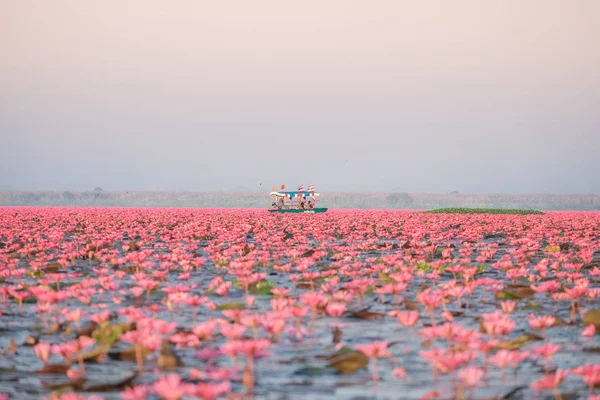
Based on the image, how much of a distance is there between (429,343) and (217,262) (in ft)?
21.6

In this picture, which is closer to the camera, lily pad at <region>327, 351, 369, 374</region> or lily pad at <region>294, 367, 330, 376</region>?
lily pad at <region>294, 367, 330, 376</region>

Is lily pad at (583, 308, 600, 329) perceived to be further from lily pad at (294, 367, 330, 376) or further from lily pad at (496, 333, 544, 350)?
lily pad at (294, 367, 330, 376)

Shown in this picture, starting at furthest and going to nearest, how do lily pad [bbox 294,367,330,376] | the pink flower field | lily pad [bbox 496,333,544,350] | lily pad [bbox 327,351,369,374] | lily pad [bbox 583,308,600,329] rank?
1. lily pad [bbox 583,308,600,329]
2. lily pad [bbox 496,333,544,350]
3. lily pad [bbox 327,351,369,374]
4. lily pad [bbox 294,367,330,376]
5. the pink flower field

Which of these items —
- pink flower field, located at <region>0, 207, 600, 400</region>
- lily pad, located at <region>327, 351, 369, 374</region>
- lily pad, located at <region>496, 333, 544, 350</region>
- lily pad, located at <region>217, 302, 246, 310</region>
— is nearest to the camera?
pink flower field, located at <region>0, 207, 600, 400</region>

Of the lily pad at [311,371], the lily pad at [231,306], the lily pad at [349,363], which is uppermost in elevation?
the lily pad at [231,306]

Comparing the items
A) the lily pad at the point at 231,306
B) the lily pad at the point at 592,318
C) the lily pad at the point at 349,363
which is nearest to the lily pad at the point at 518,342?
the lily pad at the point at 592,318

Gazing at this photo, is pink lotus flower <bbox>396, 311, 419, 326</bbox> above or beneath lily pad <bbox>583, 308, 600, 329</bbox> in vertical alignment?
above

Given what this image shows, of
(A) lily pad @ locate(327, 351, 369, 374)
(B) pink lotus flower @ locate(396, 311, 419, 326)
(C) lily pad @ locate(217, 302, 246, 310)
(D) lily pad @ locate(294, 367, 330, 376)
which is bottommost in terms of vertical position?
(D) lily pad @ locate(294, 367, 330, 376)

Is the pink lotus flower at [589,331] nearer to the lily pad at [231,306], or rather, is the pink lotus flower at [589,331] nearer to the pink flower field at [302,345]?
the pink flower field at [302,345]

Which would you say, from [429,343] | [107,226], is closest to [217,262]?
[429,343]

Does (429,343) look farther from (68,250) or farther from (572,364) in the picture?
(68,250)

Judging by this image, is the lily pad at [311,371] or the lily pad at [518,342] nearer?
the lily pad at [311,371]

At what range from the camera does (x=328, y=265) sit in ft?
43.7

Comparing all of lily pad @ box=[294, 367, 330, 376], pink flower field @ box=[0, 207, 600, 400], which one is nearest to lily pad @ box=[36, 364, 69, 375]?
pink flower field @ box=[0, 207, 600, 400]
